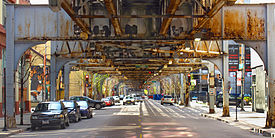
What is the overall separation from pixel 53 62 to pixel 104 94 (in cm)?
7278

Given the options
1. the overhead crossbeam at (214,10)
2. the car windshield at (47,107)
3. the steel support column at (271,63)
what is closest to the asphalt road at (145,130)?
the car windshield at (47,107)

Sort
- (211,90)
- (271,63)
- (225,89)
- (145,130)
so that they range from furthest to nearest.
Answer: (211,90) < (225,89) < (271,63) < (145,130)

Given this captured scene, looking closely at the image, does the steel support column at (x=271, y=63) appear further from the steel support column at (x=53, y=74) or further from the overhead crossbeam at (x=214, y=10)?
the steel support column at (x=53, y=74)

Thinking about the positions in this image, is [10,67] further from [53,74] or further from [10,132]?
[53,74]

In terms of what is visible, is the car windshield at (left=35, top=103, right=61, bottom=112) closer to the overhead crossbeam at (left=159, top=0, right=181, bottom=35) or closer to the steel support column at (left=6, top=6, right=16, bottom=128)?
the steel support column at (left=6, top=6, right=16, bottom=128)

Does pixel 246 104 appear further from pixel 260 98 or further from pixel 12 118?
pixel 12 118

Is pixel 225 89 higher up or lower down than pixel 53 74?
lower down

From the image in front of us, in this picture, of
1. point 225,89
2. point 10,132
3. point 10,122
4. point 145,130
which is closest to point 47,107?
point 10,122

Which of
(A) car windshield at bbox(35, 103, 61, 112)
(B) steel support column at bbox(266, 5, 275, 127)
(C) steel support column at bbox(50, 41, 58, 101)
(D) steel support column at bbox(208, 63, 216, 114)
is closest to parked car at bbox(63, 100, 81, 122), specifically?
(A) car windshield at bbox(35, 103, 61, 112)

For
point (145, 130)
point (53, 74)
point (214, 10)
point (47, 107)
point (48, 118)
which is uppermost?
point (214, 10)

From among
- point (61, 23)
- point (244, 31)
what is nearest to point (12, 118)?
point (61, 23)

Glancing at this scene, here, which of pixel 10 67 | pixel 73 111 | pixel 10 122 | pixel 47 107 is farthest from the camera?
pixel 73 111

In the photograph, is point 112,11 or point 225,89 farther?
point 225,89

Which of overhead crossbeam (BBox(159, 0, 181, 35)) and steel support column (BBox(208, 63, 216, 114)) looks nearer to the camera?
overhead crossbeam (BBox(159, 0, 181, 35))
